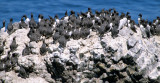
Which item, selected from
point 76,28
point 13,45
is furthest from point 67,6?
A: point 13,45

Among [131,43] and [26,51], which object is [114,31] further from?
[26,51]

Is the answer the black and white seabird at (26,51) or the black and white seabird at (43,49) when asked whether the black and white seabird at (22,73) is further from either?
the black and white seabird at (43,49)

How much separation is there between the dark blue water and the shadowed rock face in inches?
634

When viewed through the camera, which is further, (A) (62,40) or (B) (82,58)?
(B) (82,58)

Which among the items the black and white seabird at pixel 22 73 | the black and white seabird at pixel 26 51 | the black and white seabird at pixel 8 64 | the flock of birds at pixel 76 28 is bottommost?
the black and white seabird at pixel 22 73

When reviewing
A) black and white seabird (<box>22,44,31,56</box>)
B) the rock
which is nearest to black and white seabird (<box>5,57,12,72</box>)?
black and white seabird (<box>22,44,31,56</box>)

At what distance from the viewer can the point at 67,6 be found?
31.0m

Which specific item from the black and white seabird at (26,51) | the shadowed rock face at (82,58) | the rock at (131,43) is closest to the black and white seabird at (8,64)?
the shadowed rock face at (82,58)

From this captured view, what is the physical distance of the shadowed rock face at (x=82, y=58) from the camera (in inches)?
451

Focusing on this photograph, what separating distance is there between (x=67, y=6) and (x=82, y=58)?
20.0 meters

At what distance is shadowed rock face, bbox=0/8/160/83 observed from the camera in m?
11.4

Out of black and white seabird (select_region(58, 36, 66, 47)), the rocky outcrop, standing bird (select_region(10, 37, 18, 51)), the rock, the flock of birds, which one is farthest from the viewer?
standing bird (select_region(10, 37, 18, 51))

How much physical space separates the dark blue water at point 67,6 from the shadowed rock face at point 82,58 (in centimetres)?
1610

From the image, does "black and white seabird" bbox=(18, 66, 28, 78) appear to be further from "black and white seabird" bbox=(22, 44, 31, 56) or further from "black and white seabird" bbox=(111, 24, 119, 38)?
"black and white seabird" bbox=(111, 24, 119, 38)
